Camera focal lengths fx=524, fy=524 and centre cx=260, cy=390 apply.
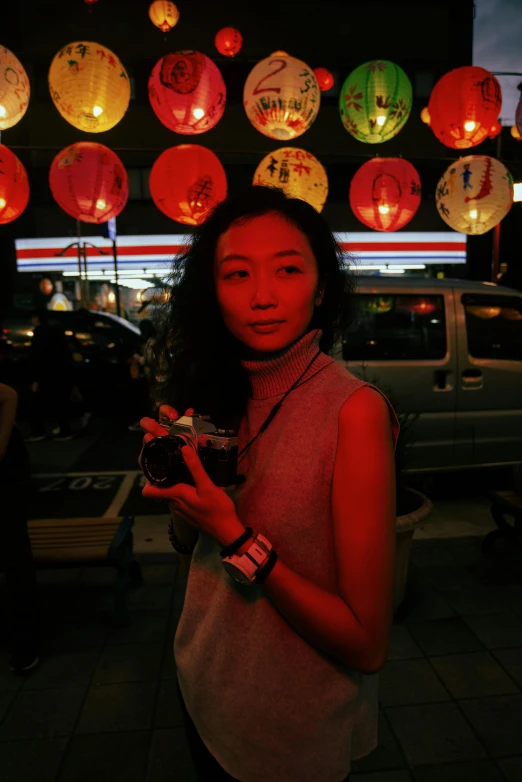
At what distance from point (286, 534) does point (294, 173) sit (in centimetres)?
589

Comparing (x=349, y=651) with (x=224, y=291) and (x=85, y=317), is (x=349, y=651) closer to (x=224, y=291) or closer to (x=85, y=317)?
(x=224, y=291)

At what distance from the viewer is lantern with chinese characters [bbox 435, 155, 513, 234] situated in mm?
5988

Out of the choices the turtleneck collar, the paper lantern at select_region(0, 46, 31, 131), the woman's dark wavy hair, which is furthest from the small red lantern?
the turtleneck collar

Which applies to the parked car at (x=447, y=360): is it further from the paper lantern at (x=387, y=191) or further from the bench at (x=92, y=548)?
the bench at (x=92, y=548)

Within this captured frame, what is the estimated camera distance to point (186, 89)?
18.1 feet

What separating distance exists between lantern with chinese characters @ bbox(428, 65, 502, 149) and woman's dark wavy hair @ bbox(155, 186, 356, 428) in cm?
558

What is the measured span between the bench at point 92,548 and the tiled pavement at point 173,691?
7.6 inches

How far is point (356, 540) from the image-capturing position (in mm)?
953

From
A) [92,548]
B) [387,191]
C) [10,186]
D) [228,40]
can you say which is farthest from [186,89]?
[228,40]

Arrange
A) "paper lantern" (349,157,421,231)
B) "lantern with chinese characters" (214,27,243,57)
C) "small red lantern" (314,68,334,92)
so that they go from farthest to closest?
"small red lantern" (314,68,334,92) < "lantern with chinese characters" (214,27,243,57) < "paper lantern" (349,157,421,231)

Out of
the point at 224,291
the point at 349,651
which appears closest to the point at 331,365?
the point at 224,291

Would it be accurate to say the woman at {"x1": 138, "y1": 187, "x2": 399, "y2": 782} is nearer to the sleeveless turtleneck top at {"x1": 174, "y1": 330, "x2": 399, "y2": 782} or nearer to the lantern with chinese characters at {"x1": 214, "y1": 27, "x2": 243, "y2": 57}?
the sleeveless turtleneck top at {"x1": 174, "y1": 330, "x2": 399, "y2": 782}

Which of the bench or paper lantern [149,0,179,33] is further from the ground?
paper lantern [149,0,179,33]

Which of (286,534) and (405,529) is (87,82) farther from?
(286,534)
